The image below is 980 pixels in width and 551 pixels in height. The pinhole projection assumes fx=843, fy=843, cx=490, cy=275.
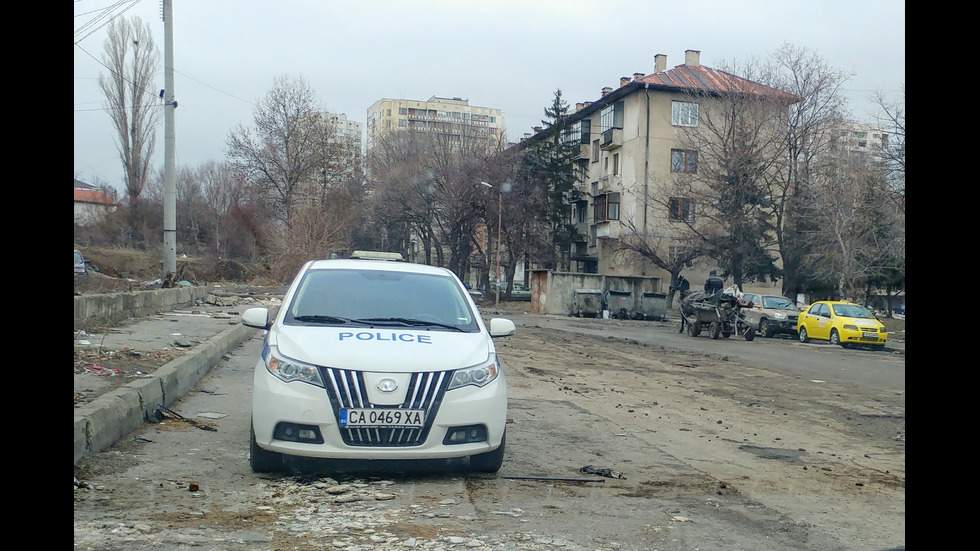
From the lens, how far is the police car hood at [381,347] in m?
5.86

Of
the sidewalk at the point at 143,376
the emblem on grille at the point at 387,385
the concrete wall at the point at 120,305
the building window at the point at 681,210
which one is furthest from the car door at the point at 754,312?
the emblem on grille at the point at 387,385

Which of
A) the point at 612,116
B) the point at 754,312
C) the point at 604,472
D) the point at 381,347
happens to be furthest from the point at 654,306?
the point at 381,347

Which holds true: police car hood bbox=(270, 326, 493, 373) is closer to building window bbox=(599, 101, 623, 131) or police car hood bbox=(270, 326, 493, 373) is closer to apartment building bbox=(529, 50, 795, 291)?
apartment building bbox=(529, 50, 795, 291)

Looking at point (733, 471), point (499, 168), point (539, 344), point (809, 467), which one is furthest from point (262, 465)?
point (499, 168)

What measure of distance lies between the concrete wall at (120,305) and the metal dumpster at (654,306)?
22375 mm

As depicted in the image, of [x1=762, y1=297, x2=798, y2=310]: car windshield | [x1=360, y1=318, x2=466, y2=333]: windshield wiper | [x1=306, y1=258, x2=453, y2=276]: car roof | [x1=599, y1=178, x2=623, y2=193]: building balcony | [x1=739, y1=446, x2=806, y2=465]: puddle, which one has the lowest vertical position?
[x1=739, y1=446, x2=806, y2=465]: puddle

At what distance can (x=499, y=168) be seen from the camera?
5712 centimetres

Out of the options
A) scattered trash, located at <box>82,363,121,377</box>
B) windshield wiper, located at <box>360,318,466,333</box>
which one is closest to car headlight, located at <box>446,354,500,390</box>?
windshield wiper, located at <box>360,318,466,333</box>

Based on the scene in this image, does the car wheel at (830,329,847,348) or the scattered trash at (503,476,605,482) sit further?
the car wheel at (830,329,847,348)

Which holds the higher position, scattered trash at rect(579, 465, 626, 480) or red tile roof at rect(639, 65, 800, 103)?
red tile roof at rect(639, 65, 800, 103)

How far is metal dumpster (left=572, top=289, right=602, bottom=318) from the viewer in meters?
41.0

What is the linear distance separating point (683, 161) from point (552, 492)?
46.3m

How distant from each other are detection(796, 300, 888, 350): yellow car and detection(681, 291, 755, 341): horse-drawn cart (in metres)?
2.74
